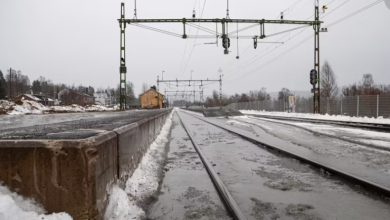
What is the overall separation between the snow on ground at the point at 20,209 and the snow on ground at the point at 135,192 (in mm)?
761

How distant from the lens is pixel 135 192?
6074 mm

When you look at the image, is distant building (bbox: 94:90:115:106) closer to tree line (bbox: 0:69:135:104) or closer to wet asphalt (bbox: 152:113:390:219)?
tree line (bbox: 0:69:135:104)

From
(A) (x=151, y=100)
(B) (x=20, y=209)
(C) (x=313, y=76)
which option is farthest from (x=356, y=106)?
(A) (x=151, y=100)

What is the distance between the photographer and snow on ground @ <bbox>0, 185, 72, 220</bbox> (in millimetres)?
3424

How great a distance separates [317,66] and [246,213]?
123 feet

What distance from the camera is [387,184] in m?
6.81

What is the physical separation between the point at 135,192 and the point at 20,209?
263 centimetres

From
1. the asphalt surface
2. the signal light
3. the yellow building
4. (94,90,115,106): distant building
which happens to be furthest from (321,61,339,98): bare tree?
the asphalt surface

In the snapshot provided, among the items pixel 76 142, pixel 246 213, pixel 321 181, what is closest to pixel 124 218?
pixel 76 142

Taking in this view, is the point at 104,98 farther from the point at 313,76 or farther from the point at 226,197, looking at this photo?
the point at 226,197

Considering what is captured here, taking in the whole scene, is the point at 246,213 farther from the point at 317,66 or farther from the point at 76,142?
the point at 317,66

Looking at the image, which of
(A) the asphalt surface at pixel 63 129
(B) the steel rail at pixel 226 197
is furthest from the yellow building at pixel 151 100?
(B) the steel rail at pixel 226 197

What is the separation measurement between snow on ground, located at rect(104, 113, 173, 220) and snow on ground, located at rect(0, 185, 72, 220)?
761 millimetres

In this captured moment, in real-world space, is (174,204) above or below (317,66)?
below
